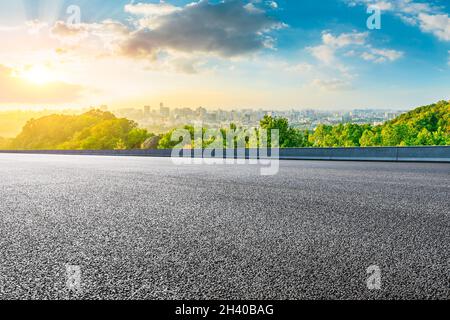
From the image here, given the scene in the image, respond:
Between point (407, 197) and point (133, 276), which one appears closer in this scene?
point (133, 276)

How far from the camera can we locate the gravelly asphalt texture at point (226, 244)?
130 inches

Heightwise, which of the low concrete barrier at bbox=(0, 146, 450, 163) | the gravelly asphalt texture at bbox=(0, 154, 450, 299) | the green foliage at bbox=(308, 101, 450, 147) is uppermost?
the green foliage at bbox=(308, 101, 450, 147)

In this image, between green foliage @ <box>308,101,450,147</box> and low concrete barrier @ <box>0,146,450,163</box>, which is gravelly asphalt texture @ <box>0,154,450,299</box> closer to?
low concrete barrier @ <box>0,146,450,163</box>

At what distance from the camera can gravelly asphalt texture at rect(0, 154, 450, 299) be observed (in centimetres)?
329

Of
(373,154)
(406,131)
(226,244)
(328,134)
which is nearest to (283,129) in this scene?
(406,131)

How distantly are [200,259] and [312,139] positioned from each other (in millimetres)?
188261

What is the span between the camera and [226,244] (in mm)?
4668

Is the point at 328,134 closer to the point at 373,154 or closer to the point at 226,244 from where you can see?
the point at 373,154

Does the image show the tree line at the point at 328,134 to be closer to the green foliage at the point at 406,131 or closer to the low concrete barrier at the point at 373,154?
the green foliage at the point at 406,131

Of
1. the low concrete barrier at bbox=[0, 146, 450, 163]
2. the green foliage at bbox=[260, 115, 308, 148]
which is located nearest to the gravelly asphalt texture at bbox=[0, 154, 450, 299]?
the low concrete barrier at bbox=[0, 146, 450, 163]
